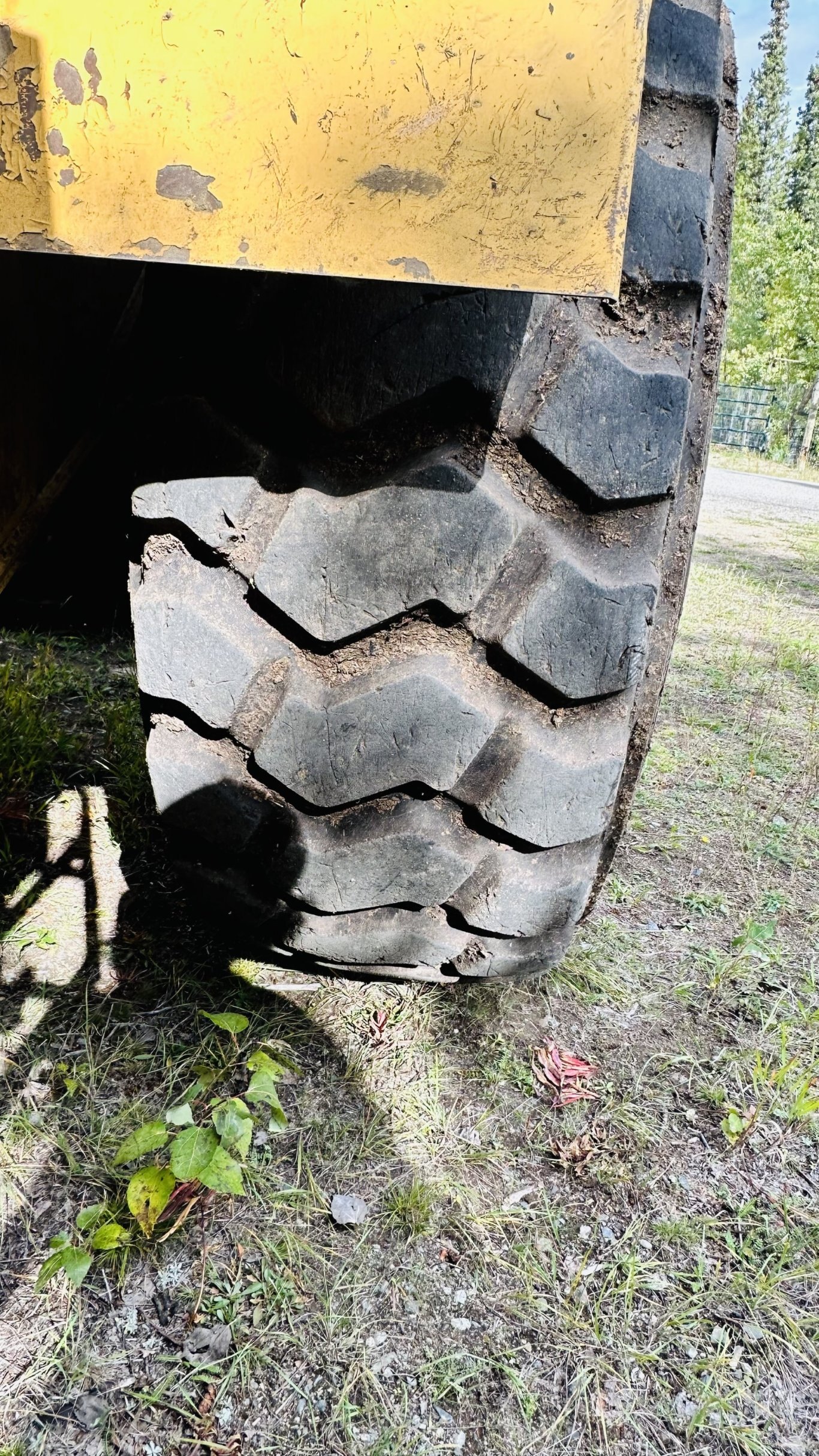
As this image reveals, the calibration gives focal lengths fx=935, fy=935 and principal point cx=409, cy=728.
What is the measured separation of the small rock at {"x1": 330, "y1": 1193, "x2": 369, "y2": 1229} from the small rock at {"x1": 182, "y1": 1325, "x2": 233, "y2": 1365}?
12 cm

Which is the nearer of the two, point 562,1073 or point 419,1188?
point 419,1188

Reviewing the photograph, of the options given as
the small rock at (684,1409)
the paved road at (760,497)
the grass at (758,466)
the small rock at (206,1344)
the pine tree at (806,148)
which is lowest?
the grass at (758,466)

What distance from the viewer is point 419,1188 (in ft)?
2.72

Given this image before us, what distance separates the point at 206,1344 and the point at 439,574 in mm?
614

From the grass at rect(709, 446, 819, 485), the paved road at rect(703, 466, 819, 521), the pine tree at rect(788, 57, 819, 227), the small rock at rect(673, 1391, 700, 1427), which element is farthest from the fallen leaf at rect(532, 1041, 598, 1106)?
the pine tree at rect(788, 57, 819, 227)

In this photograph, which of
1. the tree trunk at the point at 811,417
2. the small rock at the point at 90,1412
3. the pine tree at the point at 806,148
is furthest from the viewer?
the pine tree at the point at 806,148

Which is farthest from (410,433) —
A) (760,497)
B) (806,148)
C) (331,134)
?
(806,148)

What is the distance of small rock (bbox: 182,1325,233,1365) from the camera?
0.70 metres

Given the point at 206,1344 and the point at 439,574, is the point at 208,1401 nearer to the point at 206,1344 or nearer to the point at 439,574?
the point at 206,1344

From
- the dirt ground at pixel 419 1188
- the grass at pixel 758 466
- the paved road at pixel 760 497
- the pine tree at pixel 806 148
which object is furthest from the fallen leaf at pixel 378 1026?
the pine tree at pixel 806 148

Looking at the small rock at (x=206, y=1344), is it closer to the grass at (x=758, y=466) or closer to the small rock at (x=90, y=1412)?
the small rock at (x=90, y=1412)

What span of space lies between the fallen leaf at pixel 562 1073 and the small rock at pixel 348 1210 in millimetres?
220

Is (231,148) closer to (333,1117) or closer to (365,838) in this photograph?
(365,838)

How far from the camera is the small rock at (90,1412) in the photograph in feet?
2.15
